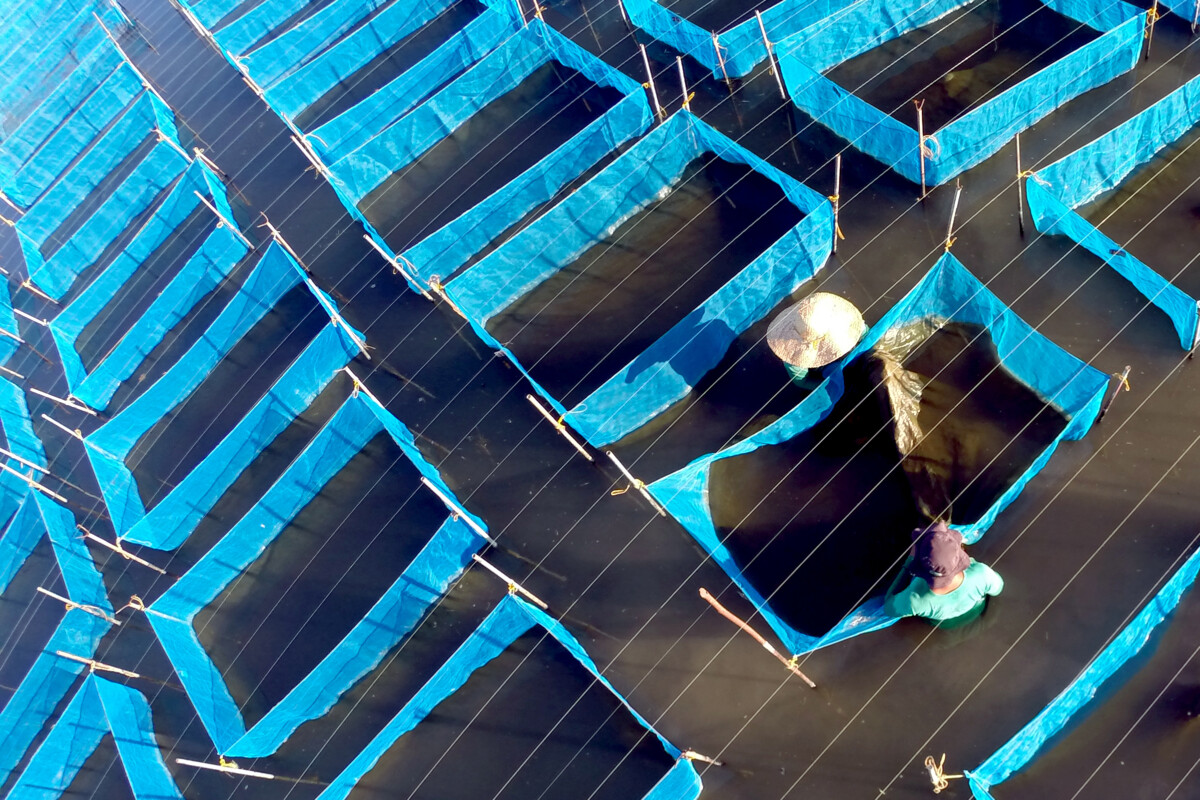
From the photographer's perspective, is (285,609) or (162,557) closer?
(285,609)

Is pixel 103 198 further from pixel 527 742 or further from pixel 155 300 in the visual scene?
pixel 527 742

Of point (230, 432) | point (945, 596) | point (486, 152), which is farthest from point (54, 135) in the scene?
point (945, 596)

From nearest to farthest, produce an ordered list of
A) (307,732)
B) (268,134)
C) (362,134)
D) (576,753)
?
1. (576,753)
2. (307,732)
3. (362,134)
4. (268,134)

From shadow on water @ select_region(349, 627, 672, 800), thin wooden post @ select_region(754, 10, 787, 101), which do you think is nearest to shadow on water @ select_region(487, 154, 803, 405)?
thin wooden post @ select_region(754, 10, 787, 101)

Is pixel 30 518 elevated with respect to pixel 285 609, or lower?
elevated

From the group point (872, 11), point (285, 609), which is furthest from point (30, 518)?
point (872, 11)

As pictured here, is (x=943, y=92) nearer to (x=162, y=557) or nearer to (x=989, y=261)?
(x=989, y=261)
